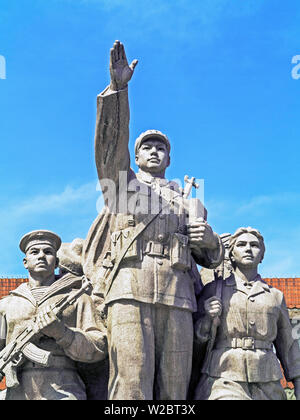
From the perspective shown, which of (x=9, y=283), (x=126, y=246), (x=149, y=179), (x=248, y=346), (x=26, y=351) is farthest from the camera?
(x=9, y=283)

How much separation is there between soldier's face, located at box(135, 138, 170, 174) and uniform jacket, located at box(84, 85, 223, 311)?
15 centimetres

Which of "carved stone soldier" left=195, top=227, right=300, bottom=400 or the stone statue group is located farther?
"carved stone soldier" left=195, top=227, right=300, bottom=400

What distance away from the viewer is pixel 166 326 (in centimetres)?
769

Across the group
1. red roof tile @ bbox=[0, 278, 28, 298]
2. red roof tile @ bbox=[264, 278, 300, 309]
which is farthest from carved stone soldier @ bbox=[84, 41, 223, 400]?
red roof tile @ bbox=[264, 278, 300, 309]

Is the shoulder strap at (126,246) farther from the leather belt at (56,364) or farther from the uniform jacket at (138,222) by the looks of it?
the leather belt at (56,364)

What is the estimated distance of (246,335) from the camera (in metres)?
8.06

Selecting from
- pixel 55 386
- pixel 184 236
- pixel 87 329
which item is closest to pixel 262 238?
pixel 184 236

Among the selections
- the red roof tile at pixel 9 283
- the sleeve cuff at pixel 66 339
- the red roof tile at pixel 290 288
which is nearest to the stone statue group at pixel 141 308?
the sleeve cuff at pixel 66 339

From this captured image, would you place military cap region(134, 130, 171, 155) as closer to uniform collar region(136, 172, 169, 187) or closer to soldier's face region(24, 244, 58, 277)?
uniform collar region(136, 172, 169, 187)

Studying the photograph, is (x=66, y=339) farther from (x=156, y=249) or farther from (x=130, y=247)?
(x=156, y=249)

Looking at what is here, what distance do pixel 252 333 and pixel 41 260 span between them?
2.62m

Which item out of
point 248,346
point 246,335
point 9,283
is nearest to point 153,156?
point 246,335

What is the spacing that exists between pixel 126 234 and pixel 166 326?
3.73 ft

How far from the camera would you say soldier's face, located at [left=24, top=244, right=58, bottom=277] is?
8312 millimetres
